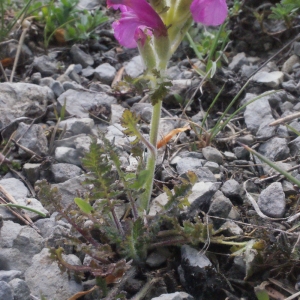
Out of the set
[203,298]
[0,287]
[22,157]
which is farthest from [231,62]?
[0,287]

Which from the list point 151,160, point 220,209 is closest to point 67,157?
point 151,160

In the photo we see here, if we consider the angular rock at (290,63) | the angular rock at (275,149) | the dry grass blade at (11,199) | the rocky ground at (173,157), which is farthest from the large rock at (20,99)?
the angular rock at (290,63)

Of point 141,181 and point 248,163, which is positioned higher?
point 141,181

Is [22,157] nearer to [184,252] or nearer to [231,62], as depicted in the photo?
[184,252]

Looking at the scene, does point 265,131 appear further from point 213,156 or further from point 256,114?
point 213,156

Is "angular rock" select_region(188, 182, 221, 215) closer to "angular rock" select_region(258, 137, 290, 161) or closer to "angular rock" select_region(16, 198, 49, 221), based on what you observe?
"angular rock" select_region(258, 137, 290, 161)

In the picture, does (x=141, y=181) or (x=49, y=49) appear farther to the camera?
(x=49, y=49)

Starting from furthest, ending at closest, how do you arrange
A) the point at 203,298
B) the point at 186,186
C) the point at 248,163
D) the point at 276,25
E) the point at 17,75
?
the point at 276,25 → the point at 17,75 → the point at 248,163 → the point at 186,186 → the point at 203,298
